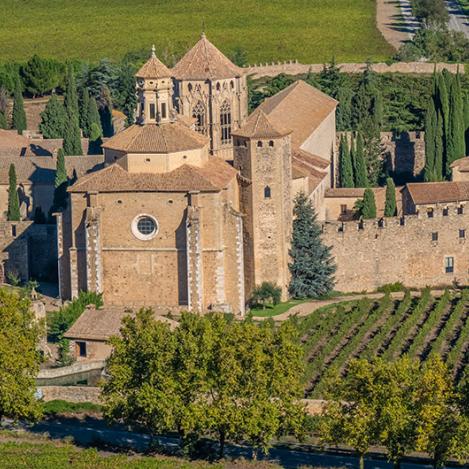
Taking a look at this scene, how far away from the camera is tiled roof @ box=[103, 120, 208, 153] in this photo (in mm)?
93688

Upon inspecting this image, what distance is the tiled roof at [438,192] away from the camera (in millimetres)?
103500

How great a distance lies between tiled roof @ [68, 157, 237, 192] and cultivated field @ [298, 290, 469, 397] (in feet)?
20.7

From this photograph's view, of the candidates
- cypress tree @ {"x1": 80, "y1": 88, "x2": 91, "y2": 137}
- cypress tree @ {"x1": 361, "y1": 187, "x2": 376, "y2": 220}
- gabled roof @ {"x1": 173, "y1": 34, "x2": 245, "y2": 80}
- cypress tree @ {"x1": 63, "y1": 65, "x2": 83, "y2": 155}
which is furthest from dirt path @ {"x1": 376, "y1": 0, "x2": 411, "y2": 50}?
cypress tree @ {"x1": 361, "y1": 187, "x2": 376, "y2": 220}

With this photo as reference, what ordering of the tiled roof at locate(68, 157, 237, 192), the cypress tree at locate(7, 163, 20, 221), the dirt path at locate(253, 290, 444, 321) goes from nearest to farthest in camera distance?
the tiled roof at locate(68, 157, 237, 192), the dirt path at locate(253, 290, 444, 321), the cypress tree at locate(7, 163, 20, 221)

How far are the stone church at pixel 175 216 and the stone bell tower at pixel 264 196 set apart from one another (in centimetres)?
4

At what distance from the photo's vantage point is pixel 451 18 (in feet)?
521

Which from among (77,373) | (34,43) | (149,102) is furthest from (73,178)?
(34,43)

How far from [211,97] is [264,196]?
946 cm

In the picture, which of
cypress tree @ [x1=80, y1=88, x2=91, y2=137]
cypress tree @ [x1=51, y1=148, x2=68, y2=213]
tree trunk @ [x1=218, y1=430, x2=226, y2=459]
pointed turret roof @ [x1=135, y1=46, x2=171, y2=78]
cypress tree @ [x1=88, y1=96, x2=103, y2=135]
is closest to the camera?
tree trunk @ [x1=218, y1=430, x2=226, y2=459]

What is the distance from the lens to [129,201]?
93812 millimetres

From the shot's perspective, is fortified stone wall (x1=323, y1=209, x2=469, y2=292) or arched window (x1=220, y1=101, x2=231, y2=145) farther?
arched window (x1=220, y1=101, x2=231, y2=145)

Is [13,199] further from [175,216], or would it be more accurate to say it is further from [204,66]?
[175,216]

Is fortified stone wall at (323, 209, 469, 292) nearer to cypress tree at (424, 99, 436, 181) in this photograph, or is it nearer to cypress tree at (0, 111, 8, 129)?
cypress tree at (424, 99, 436, 181)

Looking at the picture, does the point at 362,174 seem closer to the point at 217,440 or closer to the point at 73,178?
the point at 73,178
